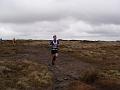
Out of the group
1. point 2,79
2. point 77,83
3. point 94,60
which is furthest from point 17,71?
point 94,60

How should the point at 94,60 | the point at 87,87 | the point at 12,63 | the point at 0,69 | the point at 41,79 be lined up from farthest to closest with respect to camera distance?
the point at 94,60
the point at 12,63
the point at 0,69
the point at 41,79
the point at 87,87

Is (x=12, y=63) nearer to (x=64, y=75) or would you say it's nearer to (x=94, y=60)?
(x=64, y=75)

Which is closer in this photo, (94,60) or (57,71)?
(57,71)

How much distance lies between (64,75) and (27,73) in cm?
336

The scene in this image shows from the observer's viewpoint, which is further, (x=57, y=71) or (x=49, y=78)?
(x=57, y=71)

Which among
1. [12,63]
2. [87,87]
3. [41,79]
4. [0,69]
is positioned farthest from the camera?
[12,63]

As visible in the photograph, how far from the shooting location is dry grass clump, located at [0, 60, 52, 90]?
26.4m

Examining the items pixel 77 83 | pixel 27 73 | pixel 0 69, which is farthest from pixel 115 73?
pixel 0 69

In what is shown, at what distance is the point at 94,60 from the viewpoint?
1677 inches

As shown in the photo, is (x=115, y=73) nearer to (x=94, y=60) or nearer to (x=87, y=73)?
(x=87, y=73)

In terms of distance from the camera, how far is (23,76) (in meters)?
29.0

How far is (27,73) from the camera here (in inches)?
1180

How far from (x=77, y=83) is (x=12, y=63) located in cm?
909

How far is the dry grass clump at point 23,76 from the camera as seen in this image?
86.8 ft
